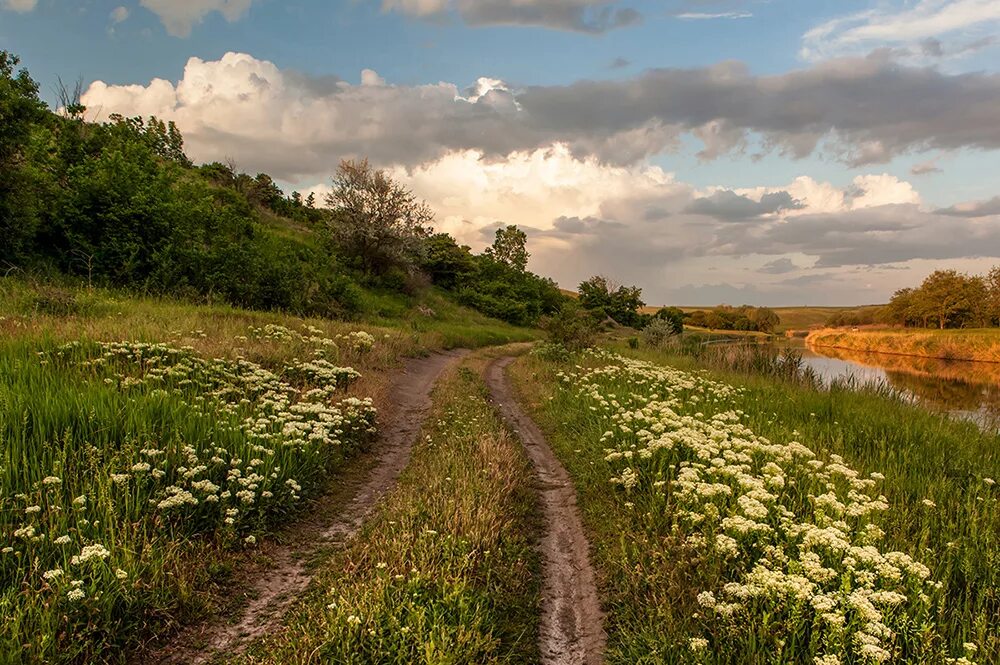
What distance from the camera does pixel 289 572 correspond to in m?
5.28

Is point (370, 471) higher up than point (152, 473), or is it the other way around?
point (152, 473)

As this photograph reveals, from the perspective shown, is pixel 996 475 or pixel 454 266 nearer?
pixel 996 475

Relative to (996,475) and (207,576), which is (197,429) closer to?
(207,576)

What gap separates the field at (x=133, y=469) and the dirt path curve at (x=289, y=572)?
30 centimetres

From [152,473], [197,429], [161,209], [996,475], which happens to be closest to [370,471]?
[197,429]

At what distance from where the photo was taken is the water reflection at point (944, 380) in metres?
14.7

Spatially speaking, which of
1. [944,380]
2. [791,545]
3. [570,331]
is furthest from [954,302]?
[791,545]

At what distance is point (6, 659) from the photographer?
3316 mm

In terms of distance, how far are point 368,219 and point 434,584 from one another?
33.4m

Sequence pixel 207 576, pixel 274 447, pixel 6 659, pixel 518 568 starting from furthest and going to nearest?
pixel 274 447
pixel 518 568
pixel 207 576
pixel 6 659

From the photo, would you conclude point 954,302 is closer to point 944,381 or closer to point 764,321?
point 944,381

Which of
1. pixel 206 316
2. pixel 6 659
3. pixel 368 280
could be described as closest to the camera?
pixel 6 659

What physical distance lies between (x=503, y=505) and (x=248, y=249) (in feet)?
67.0

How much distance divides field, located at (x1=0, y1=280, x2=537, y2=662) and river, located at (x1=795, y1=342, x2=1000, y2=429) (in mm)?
14080
